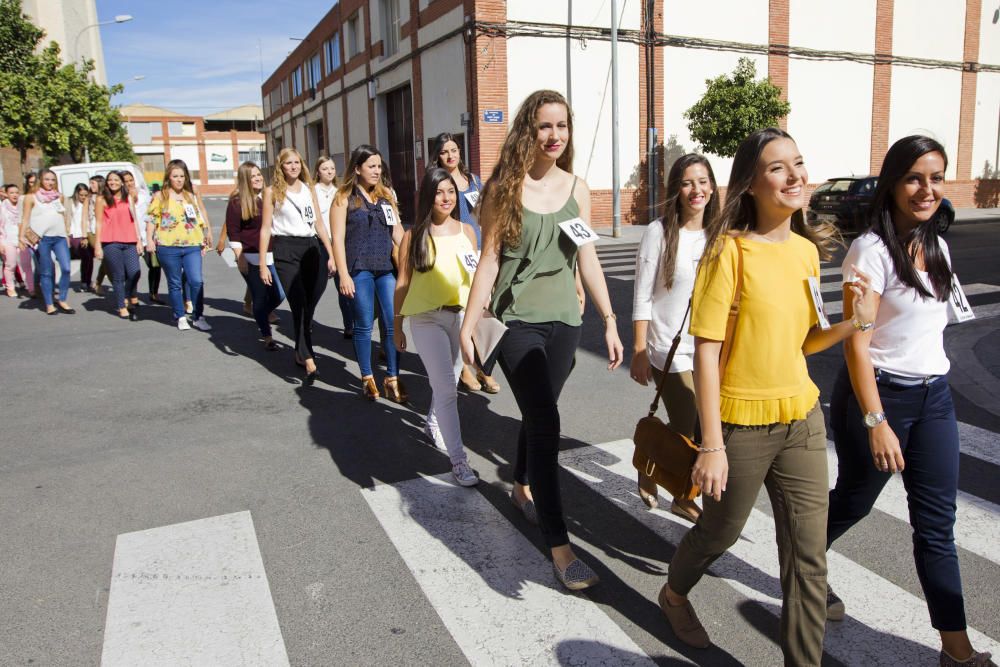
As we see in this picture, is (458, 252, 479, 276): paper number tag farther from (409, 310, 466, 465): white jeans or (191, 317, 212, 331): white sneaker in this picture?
(191, 317, 212, 331): white sneaker

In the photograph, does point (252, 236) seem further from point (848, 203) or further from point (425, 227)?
point (848, 203)

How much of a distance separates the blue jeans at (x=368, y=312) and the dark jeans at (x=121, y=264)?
5.28m

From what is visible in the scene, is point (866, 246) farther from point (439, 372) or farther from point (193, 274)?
point (193, 274)

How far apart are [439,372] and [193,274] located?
225 inches

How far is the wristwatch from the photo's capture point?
8.25ft

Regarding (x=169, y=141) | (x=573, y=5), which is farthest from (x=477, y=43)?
(x=169, y=141)

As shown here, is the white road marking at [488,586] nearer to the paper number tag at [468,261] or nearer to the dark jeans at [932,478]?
the dark jeans at [932,478]

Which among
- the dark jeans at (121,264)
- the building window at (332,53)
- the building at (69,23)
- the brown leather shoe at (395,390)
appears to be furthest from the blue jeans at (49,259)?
the building at (69,23)

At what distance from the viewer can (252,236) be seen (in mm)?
8188

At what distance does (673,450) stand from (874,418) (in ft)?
2.08

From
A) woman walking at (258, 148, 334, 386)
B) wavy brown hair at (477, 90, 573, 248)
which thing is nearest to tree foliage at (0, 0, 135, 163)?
woman walking at (258, 148, 334, 386)

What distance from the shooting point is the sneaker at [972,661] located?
2.56 metres

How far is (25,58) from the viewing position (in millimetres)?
23938

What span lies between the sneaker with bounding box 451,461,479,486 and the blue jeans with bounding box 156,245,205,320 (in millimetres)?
5871
